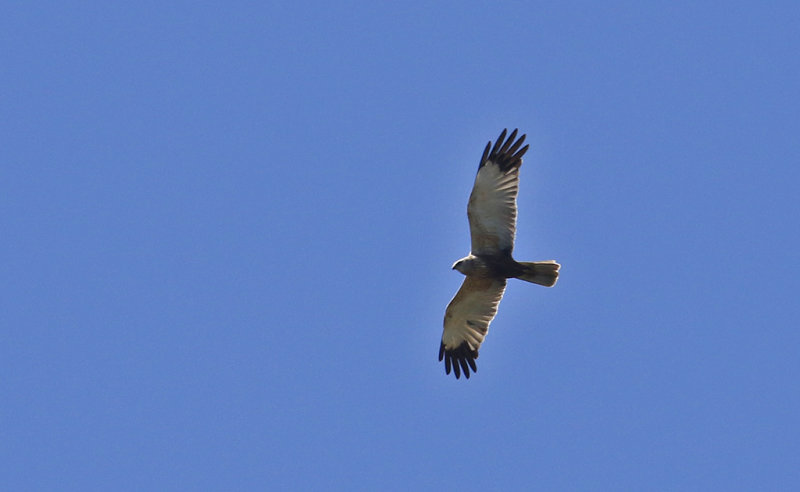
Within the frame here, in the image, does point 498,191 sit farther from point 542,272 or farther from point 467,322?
point 467,322

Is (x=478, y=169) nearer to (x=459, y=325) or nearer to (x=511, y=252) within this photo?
(x=511, y=252)

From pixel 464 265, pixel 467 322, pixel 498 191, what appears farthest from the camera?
pixel 467 322

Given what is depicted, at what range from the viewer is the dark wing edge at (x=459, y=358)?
70.3 feet

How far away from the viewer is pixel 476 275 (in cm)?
2077

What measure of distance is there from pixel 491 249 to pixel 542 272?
0.90m

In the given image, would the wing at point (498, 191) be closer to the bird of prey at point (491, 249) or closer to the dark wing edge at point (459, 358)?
the bird of prey at point (491, 249)

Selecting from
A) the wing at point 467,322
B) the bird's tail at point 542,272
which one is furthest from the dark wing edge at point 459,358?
the bird's tail at point 542,272

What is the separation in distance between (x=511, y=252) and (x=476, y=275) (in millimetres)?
763

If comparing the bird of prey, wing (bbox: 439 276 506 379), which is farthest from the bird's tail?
wing (bbox: 439 276 506 379)

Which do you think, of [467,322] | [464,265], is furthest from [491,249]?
[467,322]

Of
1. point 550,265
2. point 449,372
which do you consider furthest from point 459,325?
point 550,265

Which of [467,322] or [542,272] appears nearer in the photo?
[542,272]

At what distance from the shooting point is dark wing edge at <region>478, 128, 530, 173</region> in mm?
20141

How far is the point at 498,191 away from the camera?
66.0 feet
